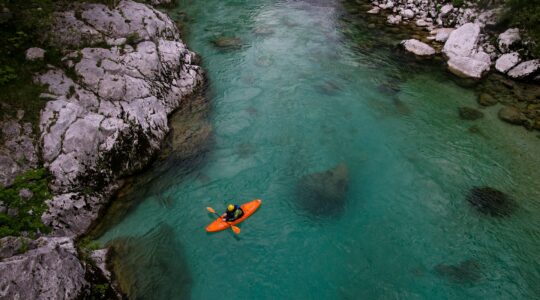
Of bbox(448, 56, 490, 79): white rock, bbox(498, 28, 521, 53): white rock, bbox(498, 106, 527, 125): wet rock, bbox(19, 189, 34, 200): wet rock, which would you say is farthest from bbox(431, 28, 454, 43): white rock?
bbox(19, 189, 34, 200): wet rock

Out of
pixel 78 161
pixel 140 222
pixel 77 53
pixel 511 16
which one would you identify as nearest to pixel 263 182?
pixel 140 222

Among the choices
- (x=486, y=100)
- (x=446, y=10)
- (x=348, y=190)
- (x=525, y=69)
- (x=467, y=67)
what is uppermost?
(x=446, y=10)

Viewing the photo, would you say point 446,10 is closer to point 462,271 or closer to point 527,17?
point 527,17

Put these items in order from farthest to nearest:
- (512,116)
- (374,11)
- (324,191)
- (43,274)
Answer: (374,11) → (512,116) → (324,191) → (43,274)

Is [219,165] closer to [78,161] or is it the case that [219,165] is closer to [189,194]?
[189,194]

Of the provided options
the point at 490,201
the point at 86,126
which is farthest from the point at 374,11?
the point at 86,126

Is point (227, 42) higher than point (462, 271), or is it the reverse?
point (227, 42)
